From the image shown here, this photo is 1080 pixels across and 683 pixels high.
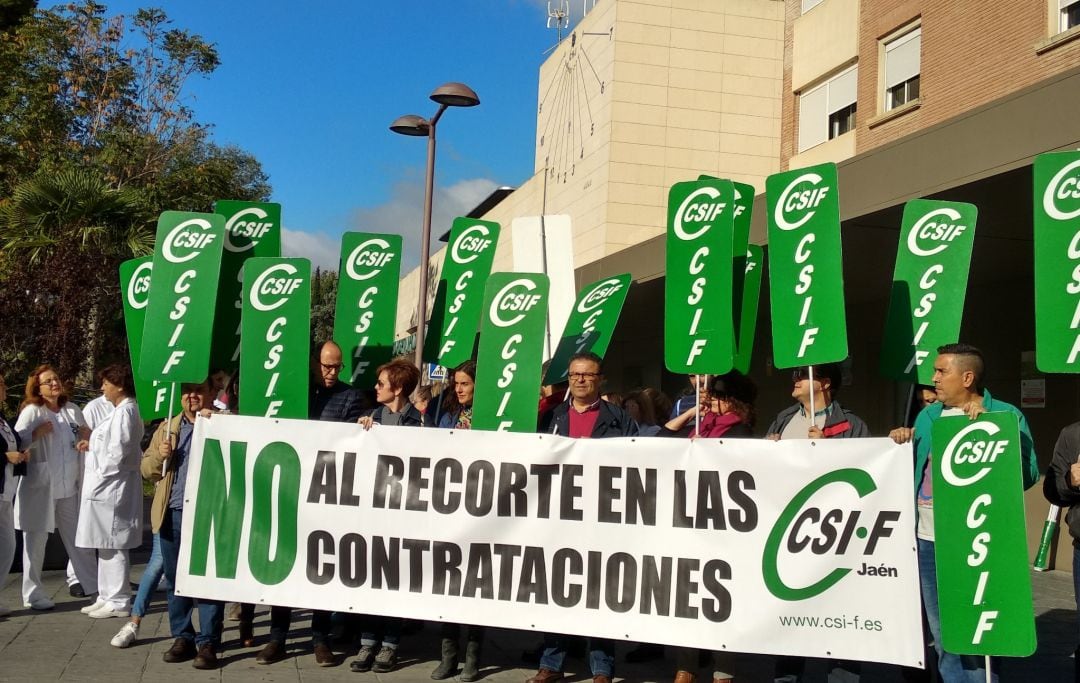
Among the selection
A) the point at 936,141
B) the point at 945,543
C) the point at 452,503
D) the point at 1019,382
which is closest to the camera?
the point at 945,543

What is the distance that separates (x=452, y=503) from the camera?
6.32 meters

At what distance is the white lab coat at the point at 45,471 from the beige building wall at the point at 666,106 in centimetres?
1873

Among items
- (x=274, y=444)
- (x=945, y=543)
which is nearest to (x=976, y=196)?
(x=945, y=543)

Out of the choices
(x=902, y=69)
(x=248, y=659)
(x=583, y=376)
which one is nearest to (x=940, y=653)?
(x=583, y=376)

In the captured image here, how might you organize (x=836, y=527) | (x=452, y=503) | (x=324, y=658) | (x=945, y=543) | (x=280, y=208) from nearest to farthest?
(x=945, y=543)
(x=836, y=527)
(x=452, y=503)
(x=324, y=658)
(x=280, y=208)

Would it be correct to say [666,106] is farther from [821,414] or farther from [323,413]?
[821,414]

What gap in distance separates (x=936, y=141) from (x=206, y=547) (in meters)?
7.49

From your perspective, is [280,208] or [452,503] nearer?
[452,503]

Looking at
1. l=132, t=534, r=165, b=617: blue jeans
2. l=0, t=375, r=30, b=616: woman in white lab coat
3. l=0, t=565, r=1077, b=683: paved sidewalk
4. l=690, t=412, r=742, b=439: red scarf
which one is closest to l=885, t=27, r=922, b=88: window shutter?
l=0, t=565, r=1077, b=683: paved sidewalk

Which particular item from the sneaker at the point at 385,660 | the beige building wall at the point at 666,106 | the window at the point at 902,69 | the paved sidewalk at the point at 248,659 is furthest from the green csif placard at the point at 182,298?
the beige building wall at the point at 666,106

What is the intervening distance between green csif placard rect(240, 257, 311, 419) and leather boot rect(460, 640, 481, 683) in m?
1.78

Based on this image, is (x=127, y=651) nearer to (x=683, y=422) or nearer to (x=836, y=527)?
(x=683, y=422)

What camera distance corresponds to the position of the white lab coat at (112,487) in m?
7.75

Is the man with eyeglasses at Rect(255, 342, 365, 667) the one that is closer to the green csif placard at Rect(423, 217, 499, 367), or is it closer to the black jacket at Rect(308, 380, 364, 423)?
the black jacket at Rect(308, 380, 364, 423)
